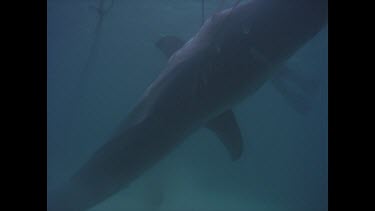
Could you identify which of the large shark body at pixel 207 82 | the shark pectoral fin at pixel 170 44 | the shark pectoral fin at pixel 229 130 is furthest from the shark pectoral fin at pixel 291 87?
the shark pectoral fin at pixel 170 44

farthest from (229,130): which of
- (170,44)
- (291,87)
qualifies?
(170,44)

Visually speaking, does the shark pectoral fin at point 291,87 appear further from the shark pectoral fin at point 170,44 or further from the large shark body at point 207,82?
the shark pectoral fin at point 170,44

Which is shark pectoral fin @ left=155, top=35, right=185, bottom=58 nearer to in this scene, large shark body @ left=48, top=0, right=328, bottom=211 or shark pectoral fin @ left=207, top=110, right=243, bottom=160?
large shark body @ left=48, top=0, right=328, bottom=211

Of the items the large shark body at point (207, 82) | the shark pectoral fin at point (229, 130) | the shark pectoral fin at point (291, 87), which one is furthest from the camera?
the shark pectoral fin at point (291, 87)

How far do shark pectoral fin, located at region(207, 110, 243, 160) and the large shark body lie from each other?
16mm

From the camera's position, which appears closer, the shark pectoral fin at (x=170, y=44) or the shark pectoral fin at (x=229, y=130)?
the shark pectoral fin at (x=170, y=44)

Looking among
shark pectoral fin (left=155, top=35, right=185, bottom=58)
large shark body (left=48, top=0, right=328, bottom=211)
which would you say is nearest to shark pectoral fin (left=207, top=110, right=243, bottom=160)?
large shark body (left=48, top=0, right=328, bottom=211)

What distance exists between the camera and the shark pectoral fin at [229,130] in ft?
20.2

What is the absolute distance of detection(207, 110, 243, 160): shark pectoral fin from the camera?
20.2 feet

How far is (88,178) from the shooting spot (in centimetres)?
643

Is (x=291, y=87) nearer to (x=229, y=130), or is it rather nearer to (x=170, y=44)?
(x=229, y=130)

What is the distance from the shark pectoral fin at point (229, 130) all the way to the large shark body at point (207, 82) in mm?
16

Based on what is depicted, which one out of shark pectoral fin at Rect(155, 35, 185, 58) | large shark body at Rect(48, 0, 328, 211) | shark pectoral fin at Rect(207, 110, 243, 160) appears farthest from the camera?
shark pectoral fin at Rect(207, 110, 243, 160)
